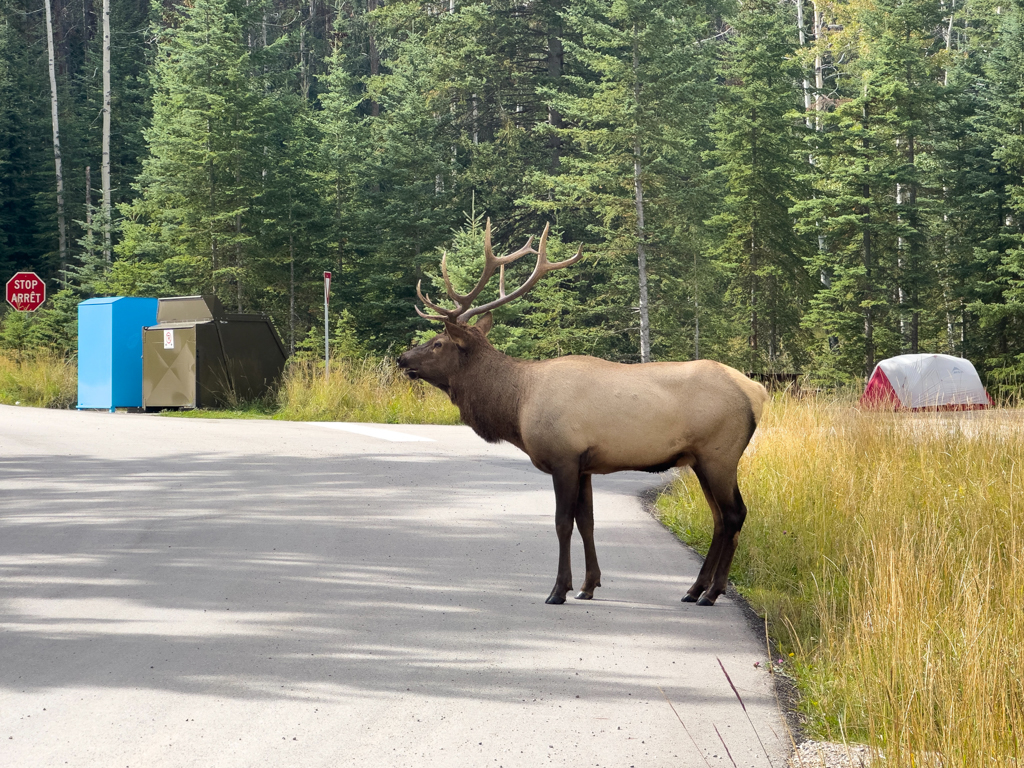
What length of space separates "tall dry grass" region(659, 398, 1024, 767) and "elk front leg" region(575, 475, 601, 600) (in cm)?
100

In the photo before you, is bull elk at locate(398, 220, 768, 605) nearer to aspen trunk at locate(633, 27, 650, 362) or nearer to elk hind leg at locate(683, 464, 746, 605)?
elk hind leg at locate(683, 464, 746, 605)

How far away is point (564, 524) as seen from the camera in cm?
686

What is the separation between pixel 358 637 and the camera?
19.5 ft

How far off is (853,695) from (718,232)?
31234mm

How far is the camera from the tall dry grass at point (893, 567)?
156 inches

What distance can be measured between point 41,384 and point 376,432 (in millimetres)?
12944

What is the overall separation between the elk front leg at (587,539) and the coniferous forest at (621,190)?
1994 cm

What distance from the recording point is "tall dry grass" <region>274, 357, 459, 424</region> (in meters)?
21.5

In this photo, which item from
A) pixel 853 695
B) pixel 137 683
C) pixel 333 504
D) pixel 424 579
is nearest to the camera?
pixel 853 695

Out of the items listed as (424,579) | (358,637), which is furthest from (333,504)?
(358,637)

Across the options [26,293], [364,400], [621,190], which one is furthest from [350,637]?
[26,293]

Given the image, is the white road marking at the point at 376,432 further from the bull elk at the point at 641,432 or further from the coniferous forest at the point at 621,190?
the bull elk at the point at 641,432

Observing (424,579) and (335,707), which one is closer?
(335,707)

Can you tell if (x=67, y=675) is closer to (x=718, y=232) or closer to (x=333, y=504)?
(x=333, y=504)
